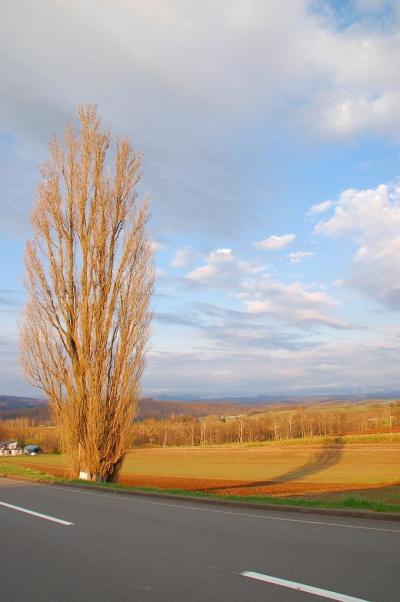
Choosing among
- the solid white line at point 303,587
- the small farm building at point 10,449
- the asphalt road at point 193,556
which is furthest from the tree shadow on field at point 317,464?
the small farm building at point 10,449

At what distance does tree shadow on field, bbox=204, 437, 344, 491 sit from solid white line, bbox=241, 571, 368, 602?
98.4ft

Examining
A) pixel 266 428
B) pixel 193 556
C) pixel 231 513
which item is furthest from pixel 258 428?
pixel 193 556

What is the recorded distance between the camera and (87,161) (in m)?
20.2

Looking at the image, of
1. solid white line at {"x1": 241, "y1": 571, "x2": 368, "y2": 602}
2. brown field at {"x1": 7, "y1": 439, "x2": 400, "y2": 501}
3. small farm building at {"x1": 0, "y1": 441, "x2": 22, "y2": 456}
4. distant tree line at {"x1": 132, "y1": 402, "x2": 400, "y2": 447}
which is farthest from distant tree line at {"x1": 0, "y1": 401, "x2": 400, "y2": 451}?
solid white line at {"x1": 241, "y1": 571, "x2": 368, "y2": 602}

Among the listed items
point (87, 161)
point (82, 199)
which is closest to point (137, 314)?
point (82, 199)

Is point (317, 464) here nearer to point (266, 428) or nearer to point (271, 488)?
point (271, 488)

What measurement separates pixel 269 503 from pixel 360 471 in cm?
3324

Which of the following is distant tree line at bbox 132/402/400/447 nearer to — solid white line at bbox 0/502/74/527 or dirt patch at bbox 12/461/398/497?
dirt patch at bbox 12/461/398/497

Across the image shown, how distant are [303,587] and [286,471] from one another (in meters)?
44.5

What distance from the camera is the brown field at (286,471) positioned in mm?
31672

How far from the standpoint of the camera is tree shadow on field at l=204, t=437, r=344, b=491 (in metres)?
37.6

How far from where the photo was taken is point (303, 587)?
4.85 meters

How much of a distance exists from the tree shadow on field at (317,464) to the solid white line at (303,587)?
3000cm

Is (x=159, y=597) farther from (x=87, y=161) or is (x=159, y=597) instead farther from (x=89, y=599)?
(x=87, y=161)
